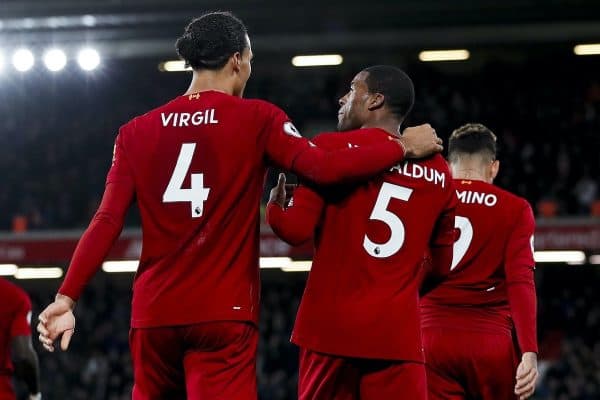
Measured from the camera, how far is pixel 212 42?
365cm

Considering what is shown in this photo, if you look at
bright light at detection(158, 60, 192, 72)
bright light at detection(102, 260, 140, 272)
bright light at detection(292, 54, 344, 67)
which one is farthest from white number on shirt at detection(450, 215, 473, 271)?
bright light at detection(158, 60, 192, 72)

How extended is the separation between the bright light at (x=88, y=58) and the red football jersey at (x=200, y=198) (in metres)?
15.2

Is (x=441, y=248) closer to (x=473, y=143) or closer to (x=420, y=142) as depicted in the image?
(x=420, y=142)

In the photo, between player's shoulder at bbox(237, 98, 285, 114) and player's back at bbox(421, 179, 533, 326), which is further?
player's back at bbox(421, 179, 533, 326)

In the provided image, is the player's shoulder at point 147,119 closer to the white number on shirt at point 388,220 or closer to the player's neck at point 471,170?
the white number on shirt at point 388,220

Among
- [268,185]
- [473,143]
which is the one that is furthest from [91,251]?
[268,185]

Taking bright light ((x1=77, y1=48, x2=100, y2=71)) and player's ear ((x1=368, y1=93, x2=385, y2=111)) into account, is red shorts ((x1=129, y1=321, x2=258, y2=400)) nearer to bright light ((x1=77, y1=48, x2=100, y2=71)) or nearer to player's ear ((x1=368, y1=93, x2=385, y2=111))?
player's ear ((x1=368, y1=93, x2=385, y2=111))

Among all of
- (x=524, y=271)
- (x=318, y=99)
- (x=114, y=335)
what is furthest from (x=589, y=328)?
(x=524, y=271)

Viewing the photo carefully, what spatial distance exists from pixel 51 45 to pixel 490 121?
815 centimetres

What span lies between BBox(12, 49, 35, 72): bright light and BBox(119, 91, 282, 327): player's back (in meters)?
15.2

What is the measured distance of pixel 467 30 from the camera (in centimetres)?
1756

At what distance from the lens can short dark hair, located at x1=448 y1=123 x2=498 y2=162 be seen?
518cm

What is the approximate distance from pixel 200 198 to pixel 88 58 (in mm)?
16150

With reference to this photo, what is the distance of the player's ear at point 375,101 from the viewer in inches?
155
